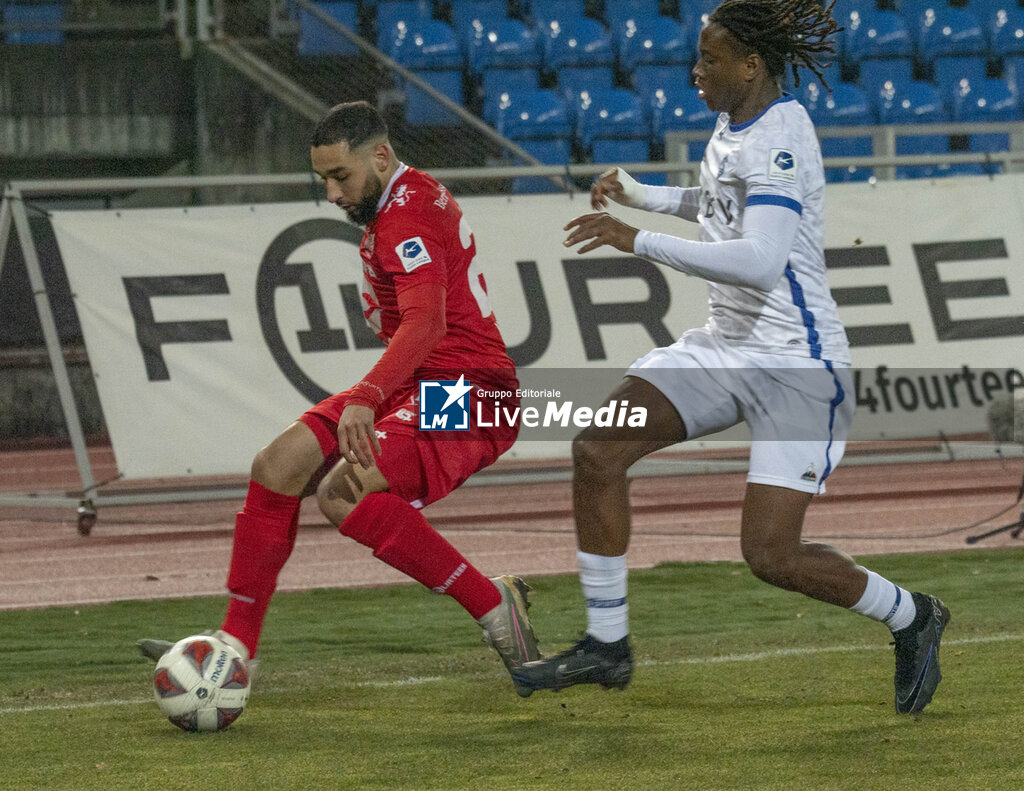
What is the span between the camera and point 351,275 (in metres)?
9.61

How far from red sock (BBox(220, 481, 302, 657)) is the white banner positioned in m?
4.97

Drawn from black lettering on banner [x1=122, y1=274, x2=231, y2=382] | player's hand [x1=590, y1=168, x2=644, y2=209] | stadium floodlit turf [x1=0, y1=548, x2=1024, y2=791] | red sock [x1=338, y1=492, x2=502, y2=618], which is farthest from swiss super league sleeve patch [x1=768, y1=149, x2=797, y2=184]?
black lettering on banner [x1=122, y1=274, x2=231, y2=382]

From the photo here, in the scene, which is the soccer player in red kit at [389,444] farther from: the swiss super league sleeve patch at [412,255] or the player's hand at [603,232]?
the player's hand at [603,232]

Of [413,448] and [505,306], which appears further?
[505,306]

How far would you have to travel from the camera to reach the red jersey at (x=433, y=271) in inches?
173

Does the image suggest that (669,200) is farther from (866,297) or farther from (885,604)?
(866,297)

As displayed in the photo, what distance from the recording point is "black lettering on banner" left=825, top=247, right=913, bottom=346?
10.1 metres

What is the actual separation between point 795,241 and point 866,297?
620 centimetres

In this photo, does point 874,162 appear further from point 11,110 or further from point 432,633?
point 11,110

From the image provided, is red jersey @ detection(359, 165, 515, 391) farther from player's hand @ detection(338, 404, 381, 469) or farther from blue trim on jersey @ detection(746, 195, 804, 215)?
blue trim on jersey @ detection(746, 195, 804, 215)

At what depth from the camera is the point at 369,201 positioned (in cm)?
456

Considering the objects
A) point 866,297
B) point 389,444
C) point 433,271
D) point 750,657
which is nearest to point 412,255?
point 433,271

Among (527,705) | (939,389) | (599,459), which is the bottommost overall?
(939,389)

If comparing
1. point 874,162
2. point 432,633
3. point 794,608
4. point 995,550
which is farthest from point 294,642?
point 874,162
